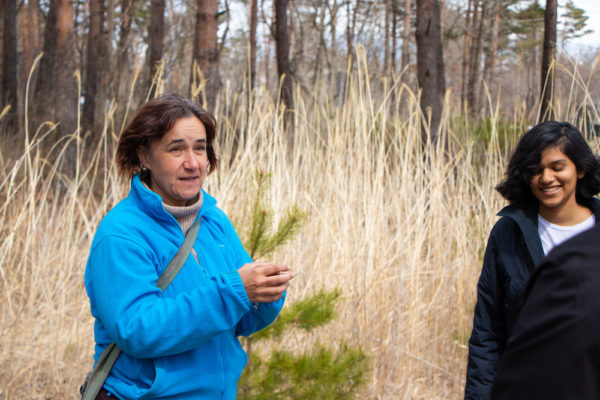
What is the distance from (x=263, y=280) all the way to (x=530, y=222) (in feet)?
2.95

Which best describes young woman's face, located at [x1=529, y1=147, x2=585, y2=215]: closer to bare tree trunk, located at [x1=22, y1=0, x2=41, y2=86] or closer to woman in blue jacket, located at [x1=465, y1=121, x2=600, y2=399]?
woman in blue jacket, located at [x1=465, y1=121, x2=600, y2=399]

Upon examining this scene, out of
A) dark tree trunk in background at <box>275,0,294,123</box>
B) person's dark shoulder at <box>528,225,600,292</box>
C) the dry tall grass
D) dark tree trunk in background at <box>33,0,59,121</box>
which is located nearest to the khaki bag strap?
person's dark shoulder at <box>528,225,600,292</box>

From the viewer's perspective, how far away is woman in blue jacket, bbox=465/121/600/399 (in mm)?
1594

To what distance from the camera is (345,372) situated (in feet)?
6.37

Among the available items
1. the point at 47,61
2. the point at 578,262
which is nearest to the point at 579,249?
the point at 578,262

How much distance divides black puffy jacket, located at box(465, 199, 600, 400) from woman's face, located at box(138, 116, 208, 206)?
2.95 ft

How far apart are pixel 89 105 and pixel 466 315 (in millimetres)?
7521

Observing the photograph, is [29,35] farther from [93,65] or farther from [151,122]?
[151,122]

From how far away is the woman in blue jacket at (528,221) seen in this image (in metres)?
1.59

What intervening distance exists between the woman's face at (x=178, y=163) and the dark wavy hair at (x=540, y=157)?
97 centimetres

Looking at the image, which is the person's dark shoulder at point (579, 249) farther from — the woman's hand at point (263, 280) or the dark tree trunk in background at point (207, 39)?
the dark tree trunk in background at point (207, 39)

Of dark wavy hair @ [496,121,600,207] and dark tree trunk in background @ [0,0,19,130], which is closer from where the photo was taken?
dark wavy hair @ [496,121,600,207]

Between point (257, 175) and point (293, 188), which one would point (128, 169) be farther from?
point (293, 188)

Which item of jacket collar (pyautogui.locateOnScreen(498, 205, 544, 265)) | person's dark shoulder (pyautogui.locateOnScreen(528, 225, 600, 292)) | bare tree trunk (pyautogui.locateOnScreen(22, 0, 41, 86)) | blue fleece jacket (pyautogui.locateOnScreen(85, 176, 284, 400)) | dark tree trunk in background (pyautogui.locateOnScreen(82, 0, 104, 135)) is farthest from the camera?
bare tree trunk (pyautogui.locateOnScreen(22, 0, 41, 86))
